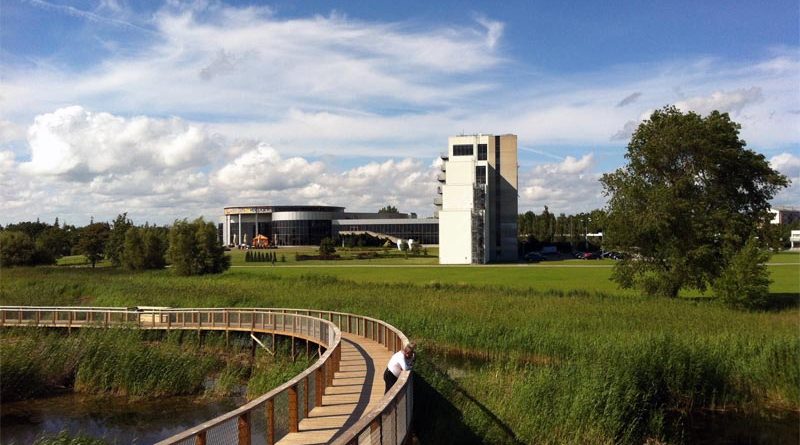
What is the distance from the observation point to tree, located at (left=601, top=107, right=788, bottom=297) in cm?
3812

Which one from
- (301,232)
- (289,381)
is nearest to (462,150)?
(301,232)

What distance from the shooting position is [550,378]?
16.9m

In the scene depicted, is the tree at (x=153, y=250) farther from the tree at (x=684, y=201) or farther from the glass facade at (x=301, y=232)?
the glass facade at (x=301, y=232)

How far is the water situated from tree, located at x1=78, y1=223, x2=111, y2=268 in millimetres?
73276

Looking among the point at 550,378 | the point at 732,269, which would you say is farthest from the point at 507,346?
the point at 732,269

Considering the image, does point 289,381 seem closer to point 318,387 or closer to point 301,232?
point 318,387

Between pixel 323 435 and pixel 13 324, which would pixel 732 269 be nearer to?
pixel 323 435

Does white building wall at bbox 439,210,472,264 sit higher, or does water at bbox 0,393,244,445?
white building wall at bbox 439,210,472,264

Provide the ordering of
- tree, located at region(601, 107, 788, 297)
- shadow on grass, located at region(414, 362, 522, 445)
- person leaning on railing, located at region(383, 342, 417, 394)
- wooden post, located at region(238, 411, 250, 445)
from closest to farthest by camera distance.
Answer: wooden post, located at region(238, 411, 250, 445) → person leaning on railing, located at region(383, 342, 417, 394) → shadow on grass, located at region(414, 362, 522, 445) → tree, located at region(601, 107, 788, 297)

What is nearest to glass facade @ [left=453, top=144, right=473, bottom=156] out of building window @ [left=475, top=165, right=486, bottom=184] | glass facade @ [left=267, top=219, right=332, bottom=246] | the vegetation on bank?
building window @ [left=475, top=165, right=486, bottom=184]

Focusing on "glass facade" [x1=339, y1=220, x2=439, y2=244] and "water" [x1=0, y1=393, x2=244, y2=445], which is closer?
"water" [x1=0, y1=393, x2=244, y2=445]

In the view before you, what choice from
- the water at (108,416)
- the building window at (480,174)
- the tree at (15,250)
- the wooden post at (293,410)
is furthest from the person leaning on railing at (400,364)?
the building window at (480,174)

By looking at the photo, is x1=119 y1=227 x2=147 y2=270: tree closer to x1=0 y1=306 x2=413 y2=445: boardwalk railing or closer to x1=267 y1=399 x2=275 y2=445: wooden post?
x1=0 y1=306 x2=413 y2=445: boardwalk railing

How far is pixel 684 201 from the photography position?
125ft
